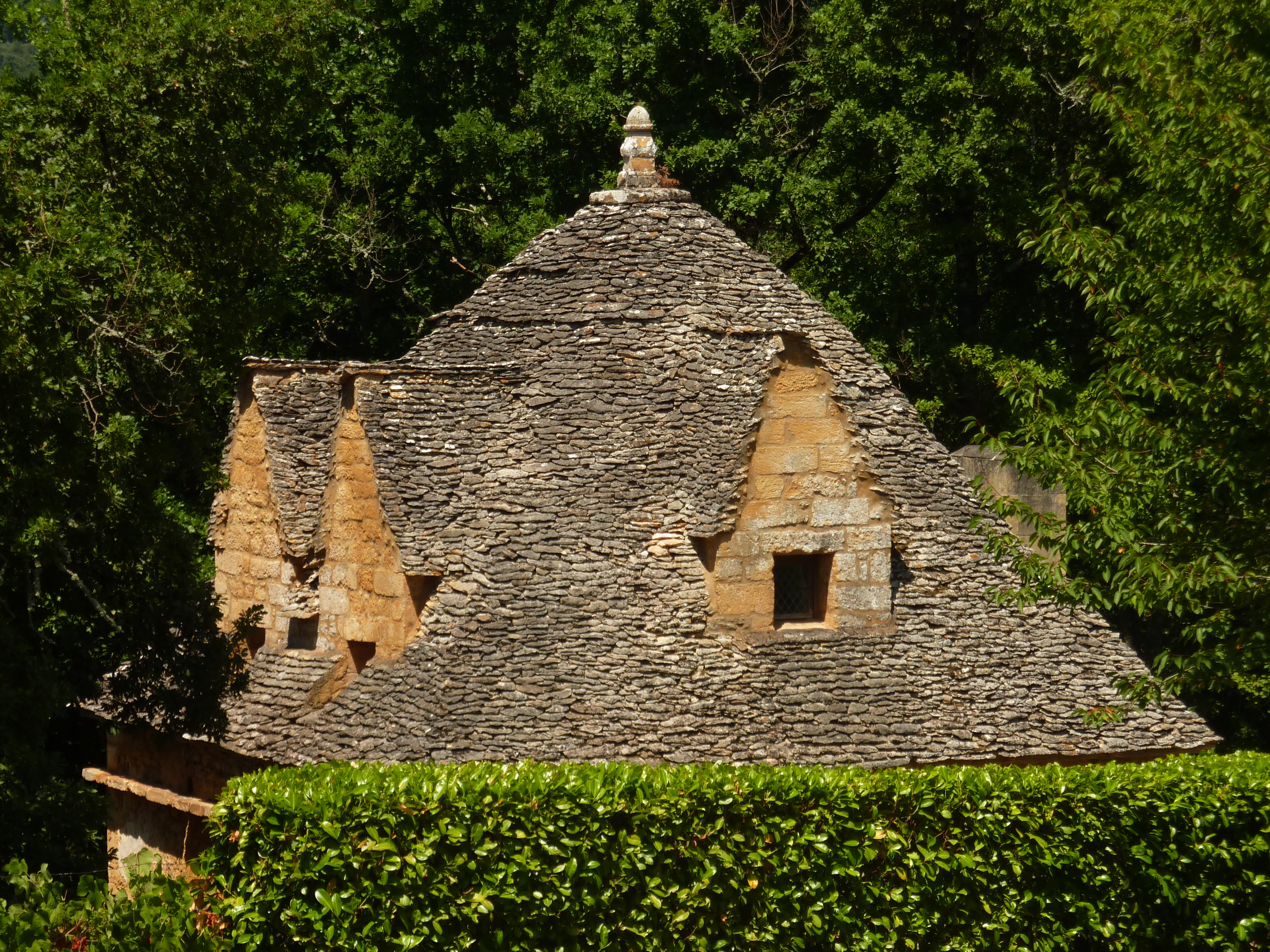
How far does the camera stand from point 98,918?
938 cm

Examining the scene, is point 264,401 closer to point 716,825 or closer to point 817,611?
point 817,611

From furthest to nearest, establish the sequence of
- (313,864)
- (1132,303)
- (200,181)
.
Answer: (200,181)
(1132,303)
(313,864)

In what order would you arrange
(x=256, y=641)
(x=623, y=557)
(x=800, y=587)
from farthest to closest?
(x=256, y=641)
(x=800, y=587)
(x=623, y=557)

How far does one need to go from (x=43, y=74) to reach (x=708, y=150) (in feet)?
35.2

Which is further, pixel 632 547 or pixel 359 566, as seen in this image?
pixel 359 566

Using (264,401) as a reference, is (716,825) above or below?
below

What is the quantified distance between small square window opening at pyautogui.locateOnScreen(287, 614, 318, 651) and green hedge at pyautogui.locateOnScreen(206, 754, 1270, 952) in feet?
18.8

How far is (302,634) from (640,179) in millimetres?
7089

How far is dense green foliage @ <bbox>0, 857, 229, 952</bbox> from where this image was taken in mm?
9094

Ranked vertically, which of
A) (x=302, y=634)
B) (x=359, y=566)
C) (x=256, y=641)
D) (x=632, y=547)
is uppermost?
(x=632, y=547)

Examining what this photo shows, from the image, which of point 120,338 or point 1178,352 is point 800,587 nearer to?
point 1178,352

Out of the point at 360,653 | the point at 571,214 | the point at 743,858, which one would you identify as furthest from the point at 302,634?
the point at 571,214

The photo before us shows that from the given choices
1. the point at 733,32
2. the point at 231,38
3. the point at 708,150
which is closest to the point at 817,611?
the point at 231,38

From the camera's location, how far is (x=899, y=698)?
15242 mm
